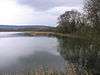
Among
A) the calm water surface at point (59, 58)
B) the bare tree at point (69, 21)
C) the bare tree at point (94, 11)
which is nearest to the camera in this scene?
the calm water surface at point (59, 58)

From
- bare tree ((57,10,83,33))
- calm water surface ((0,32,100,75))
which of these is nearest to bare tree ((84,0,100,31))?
calm water surface ((0,32,100,75))

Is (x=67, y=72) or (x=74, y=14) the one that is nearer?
(x=67, y=72)

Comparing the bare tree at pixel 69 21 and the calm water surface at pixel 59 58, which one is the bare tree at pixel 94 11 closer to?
the calm water surface at pixel 59 58

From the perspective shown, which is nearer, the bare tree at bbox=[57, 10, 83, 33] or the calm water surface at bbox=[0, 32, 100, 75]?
the calm water surface at bbox=[0, 32, 100, 75]

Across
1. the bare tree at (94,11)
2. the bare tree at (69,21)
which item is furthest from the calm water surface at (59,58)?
the bare tree at (69,21)

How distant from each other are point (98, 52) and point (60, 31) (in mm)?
48473

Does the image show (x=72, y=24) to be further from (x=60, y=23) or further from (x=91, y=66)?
(x=91, y=66)

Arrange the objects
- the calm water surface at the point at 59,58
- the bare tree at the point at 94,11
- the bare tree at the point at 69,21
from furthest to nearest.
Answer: the bare tree at the point at 69,21
the bare tree at the point at 94,11
the calm water surface at the point at 59,58

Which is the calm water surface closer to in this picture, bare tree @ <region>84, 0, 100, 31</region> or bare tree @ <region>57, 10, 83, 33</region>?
bare tree @ <region>84, 0, 100, 31</region>

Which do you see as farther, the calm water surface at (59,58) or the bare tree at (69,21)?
the bare tree at (69,21)

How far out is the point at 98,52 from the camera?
80.6 feet

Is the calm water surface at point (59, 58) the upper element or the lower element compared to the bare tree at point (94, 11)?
lower

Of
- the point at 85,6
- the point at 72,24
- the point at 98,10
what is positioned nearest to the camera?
the point at 98,10

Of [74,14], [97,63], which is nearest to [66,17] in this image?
[74,14]
